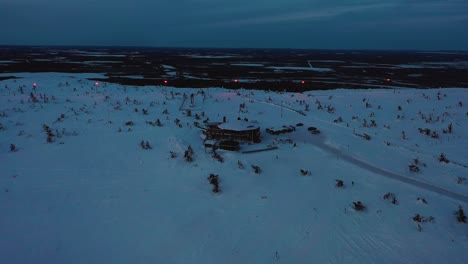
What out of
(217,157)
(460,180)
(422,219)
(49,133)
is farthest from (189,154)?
(460,180)

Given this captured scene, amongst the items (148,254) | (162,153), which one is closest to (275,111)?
(162,153)

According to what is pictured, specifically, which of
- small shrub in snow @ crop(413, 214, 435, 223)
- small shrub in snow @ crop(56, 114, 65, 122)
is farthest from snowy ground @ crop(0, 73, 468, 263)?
small shrub in snow @ crop(413, 214, 435, 223)

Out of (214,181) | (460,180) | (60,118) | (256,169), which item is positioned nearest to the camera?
(214,181)

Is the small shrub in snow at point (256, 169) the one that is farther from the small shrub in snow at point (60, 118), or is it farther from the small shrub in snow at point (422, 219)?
the small shrub in snow at point (60, 118)

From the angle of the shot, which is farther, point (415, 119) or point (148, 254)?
point (415, 119)

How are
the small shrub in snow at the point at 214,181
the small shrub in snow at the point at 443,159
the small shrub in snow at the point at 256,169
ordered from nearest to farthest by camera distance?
the small shrub in snow at the point at 214,181, the small shrub in snow at the point at 256,169, the small shrub in snow at the point at 443,159

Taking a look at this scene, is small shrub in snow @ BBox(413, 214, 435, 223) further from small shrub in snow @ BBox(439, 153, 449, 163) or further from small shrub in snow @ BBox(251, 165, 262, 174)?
small shrub in snow @ BBox(251, 165, 262, 174)

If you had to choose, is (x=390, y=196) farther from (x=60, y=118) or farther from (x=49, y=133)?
(x=60, y=118)

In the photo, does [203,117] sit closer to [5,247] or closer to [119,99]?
[119,99]

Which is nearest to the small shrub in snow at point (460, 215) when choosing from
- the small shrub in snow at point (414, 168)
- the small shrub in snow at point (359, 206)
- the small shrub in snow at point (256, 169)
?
the small shrub in snow at point (359, 206)
